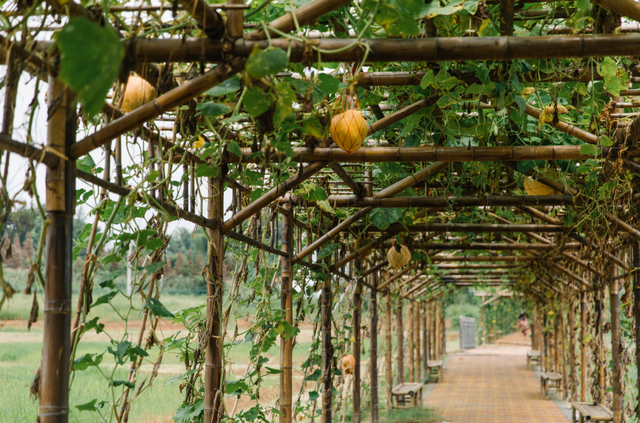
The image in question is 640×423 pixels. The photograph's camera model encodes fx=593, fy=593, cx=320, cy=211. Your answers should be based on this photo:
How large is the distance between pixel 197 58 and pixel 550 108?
69.6 inches

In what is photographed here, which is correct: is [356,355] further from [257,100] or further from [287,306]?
[257,100]

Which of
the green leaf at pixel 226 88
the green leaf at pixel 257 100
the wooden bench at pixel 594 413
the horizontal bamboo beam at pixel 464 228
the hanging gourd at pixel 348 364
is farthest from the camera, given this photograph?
the wooden bench at pixel 594 413

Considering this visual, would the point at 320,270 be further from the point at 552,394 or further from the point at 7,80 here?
the point at 552,394

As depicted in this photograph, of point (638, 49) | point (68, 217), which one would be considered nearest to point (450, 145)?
point (638, 49)

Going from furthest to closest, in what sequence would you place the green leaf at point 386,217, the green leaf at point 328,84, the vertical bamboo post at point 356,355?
1. the vertical bamboo post at point 356,355
2. the green leaf at point 386,217
3. the green leaf at point 328,84

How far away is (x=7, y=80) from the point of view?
1.33m

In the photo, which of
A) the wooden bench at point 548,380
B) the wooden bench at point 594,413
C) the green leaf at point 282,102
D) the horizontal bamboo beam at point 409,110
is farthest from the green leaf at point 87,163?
the wooden bench at point 548,380

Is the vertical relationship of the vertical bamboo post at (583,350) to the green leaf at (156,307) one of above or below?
below

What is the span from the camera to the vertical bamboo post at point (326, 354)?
5382mm

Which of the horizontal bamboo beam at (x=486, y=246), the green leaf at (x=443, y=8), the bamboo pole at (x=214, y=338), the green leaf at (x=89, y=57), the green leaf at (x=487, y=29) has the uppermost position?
the green leaf at (x=443, y=8)

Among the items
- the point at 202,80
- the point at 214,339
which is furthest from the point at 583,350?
the point at 202,80

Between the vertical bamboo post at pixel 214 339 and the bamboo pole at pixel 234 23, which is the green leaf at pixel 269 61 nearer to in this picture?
the bamboo pole at pixel 234 23

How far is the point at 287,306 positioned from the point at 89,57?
3.60m

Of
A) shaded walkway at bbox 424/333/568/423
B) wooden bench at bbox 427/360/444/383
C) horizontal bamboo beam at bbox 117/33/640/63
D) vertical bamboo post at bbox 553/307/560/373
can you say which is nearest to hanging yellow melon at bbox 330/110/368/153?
horizontal bamboo beam at bbox 117/33/640/63
